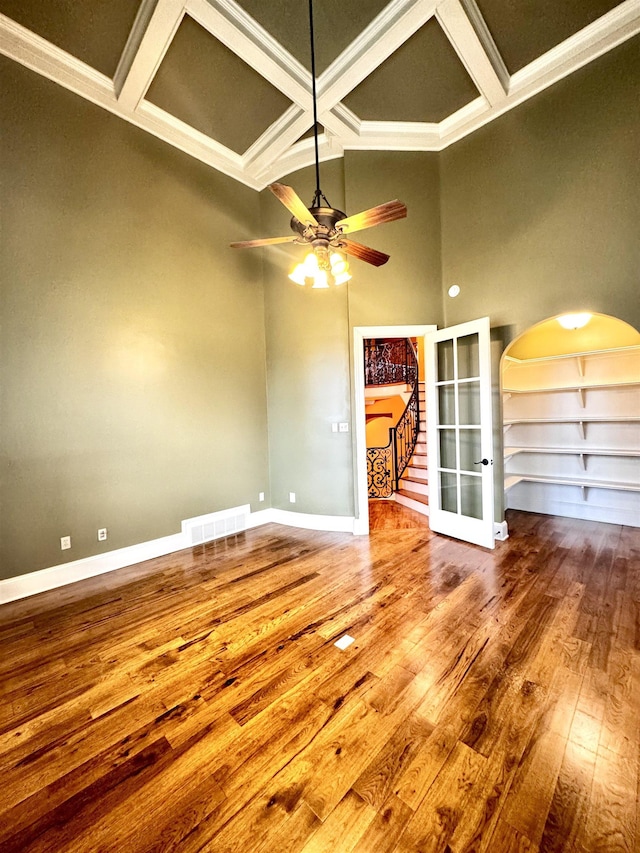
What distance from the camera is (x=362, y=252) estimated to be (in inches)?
103

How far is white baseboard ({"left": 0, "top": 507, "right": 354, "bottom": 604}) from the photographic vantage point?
9.68 feet

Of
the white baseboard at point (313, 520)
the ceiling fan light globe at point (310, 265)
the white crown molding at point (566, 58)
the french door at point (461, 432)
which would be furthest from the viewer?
the white baseboard at point (313, 520)

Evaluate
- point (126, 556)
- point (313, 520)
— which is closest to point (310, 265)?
point (313, 520)

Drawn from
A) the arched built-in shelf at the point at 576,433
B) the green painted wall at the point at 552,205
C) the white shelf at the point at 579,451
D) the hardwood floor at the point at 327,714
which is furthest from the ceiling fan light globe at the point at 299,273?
the white shelf at the point at 579,451

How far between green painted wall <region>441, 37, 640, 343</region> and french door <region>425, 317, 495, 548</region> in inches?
15.0

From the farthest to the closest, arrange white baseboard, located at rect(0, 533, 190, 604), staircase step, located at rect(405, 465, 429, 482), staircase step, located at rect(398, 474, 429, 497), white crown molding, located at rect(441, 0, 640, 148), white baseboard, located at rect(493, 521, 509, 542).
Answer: staircase step, located at rect(405, 465, 429, 482) → staircase step, located at rect(398, 474, 429, 497) → white baseboard, located at rect(493, 521, 509, 542) → white baseboard, located at rect(0, 533, 190, 604) → white crown molding, located at rect(441, 0, 640, 148)

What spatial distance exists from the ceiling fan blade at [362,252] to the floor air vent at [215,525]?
11.1ft

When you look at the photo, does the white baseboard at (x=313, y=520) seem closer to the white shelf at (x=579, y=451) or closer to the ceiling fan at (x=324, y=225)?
the white shelf at (x=579, y=451)

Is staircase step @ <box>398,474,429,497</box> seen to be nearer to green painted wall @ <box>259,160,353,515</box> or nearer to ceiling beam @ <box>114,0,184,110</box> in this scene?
green painted wall @ <box>259,160,353,515</box>

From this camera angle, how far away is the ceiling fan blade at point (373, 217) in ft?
7.25

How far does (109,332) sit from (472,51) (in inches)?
171

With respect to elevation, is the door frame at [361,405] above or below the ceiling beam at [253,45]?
below

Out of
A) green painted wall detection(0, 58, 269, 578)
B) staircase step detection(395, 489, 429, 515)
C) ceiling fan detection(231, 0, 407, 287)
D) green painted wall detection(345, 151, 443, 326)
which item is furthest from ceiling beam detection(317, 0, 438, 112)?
staircase step detection(395, 489, 429, 515)

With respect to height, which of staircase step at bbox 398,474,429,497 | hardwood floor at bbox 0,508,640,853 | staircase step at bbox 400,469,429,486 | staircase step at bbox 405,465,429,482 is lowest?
hardwood floor at bbox 0,508,640,853
